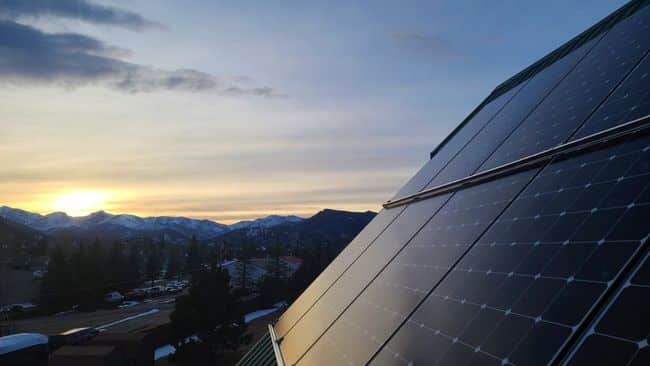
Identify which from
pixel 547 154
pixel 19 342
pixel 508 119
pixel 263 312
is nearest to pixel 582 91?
pixel 547 154

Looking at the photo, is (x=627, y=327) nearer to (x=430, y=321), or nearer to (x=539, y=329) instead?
(x=539, y=329)

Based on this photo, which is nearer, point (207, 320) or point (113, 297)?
point (207, 320)

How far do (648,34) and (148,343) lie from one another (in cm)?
3655

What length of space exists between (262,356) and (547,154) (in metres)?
8.28

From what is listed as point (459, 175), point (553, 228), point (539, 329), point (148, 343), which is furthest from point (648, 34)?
point (148, 343)

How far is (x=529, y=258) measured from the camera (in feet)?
15.8

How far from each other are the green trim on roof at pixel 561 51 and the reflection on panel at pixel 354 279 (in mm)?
7180

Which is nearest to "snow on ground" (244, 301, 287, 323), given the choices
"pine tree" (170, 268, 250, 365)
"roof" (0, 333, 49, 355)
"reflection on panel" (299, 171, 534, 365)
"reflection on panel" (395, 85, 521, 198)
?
"pine tree" (170, 268, 250, 365)

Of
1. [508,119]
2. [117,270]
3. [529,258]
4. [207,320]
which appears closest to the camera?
[529,258]

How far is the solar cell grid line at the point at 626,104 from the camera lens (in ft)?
20.2

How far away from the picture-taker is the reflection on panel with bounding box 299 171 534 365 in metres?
6.36

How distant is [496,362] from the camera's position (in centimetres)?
377

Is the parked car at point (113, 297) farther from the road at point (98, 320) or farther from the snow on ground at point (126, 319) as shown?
the snow on ground at point (126, 319)

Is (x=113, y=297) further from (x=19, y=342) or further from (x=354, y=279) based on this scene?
(x=354, y=279)
